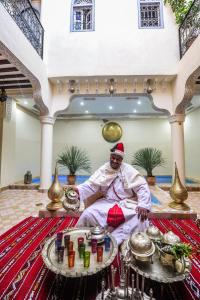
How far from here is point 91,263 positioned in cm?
127

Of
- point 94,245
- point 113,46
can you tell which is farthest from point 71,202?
point 113,46

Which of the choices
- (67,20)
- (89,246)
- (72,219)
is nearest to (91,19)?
(67,20)

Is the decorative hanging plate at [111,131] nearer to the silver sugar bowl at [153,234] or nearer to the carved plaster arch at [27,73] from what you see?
the carved plaster arch at [27,73]

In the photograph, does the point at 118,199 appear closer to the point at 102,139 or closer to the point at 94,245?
the point at 94,245

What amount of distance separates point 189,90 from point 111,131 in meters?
4.69

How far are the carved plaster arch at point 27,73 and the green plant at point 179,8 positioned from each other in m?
4.01

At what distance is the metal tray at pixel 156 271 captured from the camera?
1.17m

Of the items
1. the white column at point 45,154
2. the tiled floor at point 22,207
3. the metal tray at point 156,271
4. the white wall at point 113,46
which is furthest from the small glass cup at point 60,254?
the white wall at point 113,46

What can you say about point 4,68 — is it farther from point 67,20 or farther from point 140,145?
point 140,145

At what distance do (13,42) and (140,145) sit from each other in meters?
6.83

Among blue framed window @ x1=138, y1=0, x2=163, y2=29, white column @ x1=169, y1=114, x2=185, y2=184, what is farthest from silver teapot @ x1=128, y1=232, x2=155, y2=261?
blue framed window @ x1=138, y1=0, x2=163, y2=29

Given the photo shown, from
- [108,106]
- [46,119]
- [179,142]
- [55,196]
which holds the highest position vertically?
[108,106]

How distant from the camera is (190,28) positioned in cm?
413

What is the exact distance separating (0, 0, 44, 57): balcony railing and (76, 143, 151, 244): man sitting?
3381mm
